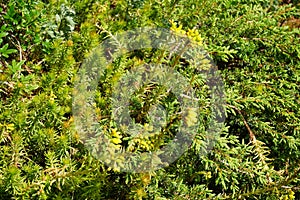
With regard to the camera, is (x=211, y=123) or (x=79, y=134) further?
(x=211, y=123)

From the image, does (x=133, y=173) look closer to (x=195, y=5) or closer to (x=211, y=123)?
(x=211, y=123)

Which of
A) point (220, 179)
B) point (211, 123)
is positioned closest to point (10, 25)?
point (211, 123)

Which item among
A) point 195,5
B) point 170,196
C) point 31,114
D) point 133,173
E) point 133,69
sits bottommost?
point 170,196

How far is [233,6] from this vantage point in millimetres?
2486

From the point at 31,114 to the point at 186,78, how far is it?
2.46 ft

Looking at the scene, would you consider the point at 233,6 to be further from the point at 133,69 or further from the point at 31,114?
the point at 31,114

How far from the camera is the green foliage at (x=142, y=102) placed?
1713mm

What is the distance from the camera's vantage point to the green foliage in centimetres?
171

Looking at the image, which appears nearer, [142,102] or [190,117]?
[190,117]

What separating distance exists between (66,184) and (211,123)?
74 cm

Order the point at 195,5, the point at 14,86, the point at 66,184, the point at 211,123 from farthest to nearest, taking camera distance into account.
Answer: the point at 195,5 → the point at 211,123 → the point at 14,86 → the point at 66,184

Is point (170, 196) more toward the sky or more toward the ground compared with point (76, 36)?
more toward the ground

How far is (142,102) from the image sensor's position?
188cm

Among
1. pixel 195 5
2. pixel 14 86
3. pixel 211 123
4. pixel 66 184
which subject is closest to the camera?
pixel 66 184
